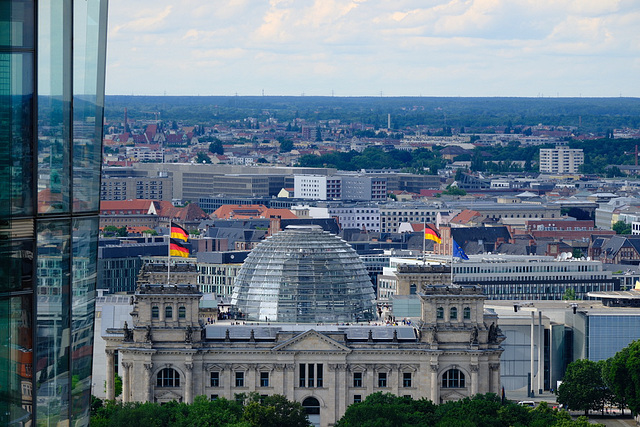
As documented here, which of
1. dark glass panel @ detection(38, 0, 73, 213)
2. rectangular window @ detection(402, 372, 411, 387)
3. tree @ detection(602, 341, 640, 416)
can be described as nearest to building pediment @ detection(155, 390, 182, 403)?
rectangular window @ detection(402, 372, 411, 387)

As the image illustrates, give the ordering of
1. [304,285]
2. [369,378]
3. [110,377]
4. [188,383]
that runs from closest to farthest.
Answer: [188,383]
[369,378]
[110,377]
[304,285]

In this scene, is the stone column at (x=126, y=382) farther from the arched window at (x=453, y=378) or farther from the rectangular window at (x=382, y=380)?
the arched window at (x=453, y=378)

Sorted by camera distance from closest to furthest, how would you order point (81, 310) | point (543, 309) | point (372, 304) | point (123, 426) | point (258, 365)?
point (81, 310)
point (123, 426)
point (258, 365)
point (372, 304)
point (543, 309)

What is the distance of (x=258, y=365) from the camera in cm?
9356

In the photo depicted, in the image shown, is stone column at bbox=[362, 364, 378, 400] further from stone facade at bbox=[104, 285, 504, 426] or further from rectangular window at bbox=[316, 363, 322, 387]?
rectangular window at bbox=[316, 363, 322, 387]

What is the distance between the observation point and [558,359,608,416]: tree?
98.2 meters

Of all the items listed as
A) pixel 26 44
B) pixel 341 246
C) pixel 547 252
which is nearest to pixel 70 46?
pixel 26 44

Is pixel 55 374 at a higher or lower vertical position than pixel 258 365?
higher

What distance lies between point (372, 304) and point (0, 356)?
286 ft

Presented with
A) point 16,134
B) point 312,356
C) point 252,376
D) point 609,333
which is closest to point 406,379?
point 312,356

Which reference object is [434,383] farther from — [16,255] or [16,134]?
[16,134]

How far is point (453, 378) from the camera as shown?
9506 cm

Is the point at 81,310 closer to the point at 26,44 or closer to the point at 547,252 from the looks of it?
the point at 26,44

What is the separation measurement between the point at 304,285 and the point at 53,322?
8283 centimetres
